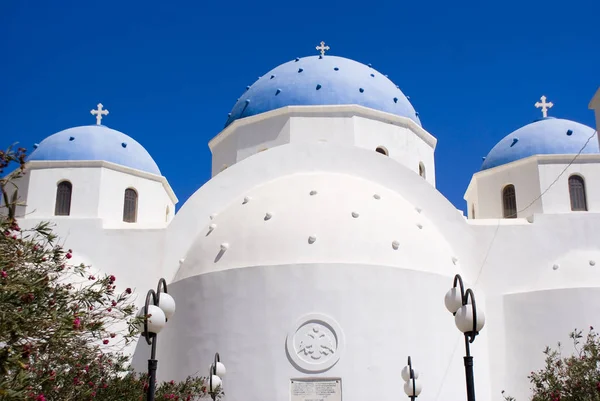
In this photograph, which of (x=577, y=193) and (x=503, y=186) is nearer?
(x=577, y=193)

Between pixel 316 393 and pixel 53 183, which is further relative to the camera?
pixel 53 183

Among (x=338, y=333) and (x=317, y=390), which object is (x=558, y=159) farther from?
(x=317, y=390)

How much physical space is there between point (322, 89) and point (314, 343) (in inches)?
302

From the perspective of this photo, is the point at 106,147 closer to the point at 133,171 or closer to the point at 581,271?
the point at 133,171

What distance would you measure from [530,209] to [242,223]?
7350mm

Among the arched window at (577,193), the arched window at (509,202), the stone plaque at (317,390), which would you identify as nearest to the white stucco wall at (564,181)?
the arched window at (577,193)

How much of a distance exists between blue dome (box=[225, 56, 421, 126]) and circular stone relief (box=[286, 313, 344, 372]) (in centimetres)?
678

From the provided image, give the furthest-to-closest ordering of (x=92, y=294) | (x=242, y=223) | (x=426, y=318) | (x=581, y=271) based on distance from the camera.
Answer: (x=581, y=271), (x=242, y=223), (x=426, y=318), (x=92, y=294)

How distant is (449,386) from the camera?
13.2 m

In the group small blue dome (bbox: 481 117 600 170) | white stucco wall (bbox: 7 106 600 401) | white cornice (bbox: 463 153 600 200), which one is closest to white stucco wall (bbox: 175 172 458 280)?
white stucco wall (bbox: 7 106 600 401)

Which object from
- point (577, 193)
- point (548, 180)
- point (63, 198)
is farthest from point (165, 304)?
point (577, 193)

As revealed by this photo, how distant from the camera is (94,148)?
702 inches

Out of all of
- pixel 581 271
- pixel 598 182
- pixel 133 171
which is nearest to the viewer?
pixel 581 271

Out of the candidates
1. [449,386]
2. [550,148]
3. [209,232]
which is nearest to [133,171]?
[209,232]
